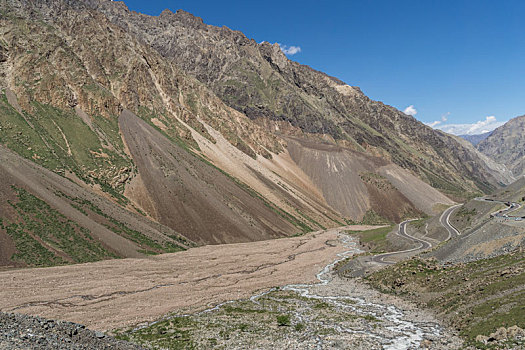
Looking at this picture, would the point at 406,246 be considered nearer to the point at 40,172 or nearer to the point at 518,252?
the point at 518,252

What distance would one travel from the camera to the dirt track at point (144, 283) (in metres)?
38.5

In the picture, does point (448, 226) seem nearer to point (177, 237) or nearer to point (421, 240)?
point (421, 240)

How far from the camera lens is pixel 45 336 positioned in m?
18.4

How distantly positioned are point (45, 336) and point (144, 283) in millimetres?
33897

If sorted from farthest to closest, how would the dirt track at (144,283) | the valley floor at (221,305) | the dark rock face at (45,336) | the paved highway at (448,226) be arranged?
the paved highway at (448,226) → the dirt track at (144,283) → the valley floor at (221,305) → the dark rock face at (45,336)

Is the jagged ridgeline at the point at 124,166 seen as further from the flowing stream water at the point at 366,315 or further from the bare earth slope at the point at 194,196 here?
the flowing stream water at the point at 366,315

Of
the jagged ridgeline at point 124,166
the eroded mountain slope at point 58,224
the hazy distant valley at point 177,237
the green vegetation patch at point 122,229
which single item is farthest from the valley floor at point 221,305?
the jagged ridgeline at point 124,166

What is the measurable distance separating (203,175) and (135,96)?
48.0 metres

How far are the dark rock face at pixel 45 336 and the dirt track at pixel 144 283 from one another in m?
14.5

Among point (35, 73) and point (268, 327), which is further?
point (35, 73)

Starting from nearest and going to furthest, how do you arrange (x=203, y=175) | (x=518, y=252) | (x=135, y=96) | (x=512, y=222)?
(x=518, y=252) → (x=512, y=222) → (x=203, y=175) → (x=135, y=96)

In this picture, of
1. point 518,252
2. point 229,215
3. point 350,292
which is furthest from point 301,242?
point 518,252

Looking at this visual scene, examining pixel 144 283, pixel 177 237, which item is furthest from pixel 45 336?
pixel 177 237

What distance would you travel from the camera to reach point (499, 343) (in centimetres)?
2256
